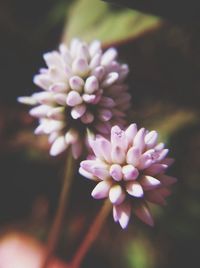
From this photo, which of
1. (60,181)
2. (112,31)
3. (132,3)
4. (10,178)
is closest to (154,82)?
(112,31)

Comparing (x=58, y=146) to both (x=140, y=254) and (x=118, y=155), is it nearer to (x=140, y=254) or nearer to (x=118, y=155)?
(x=118, y=155)

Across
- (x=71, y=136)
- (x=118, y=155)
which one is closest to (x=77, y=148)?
(x=71, y=136)

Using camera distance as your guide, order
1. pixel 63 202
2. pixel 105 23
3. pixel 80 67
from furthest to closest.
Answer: pixel 105 23 < pixel 63 202 < pixel 80 67

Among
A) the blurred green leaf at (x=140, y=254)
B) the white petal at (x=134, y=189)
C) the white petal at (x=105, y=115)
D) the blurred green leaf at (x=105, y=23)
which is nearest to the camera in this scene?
the white petal at (x=134, y=189)

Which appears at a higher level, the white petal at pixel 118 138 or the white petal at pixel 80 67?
the white petal at pixel 80 67

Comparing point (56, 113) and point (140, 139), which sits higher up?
point (56, 113)

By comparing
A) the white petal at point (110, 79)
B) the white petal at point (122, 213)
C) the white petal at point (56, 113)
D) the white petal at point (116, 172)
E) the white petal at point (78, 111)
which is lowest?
the white petal at point (122, 213)

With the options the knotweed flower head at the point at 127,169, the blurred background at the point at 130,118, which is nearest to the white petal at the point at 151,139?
the knotweed flower head at the point at 127,169

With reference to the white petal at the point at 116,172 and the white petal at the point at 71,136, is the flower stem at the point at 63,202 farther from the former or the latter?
the white petal at the point at 116,172
